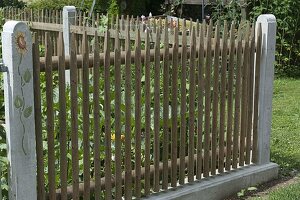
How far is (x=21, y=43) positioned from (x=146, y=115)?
1.36 meters

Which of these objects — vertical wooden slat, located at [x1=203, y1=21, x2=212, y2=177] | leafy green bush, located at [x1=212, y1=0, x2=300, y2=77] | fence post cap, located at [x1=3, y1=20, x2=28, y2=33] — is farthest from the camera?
leafy green bush, located at [x1=212, y1=0, x2=300, y2=77]

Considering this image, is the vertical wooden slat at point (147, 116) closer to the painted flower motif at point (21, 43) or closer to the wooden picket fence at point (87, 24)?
the painted flower motif at point (21, 43)

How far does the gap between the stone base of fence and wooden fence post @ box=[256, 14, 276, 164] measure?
0.13 m

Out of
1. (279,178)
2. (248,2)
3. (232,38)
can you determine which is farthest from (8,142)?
(248,2)

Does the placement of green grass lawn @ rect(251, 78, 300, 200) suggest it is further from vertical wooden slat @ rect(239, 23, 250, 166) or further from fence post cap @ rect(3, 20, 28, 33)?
fence post cap @ rect(3, 20, 28, 33)

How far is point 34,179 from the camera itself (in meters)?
3.89

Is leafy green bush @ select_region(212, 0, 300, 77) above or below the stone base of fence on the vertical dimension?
above

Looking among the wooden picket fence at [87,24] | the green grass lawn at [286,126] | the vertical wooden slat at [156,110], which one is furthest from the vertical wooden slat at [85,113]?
the wooden picket fence at [87,24]

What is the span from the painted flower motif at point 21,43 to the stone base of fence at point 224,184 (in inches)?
68.7

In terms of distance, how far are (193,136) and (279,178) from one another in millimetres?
1332

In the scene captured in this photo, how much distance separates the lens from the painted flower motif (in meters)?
3.67

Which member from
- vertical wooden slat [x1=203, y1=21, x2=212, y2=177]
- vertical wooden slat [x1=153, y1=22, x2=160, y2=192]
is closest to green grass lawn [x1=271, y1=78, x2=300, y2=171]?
vertical wooden slat [x1=203, y1=21, x2=212, y2=177]

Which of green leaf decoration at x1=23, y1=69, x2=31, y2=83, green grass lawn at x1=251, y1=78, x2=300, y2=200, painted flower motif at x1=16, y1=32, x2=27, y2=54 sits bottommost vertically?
green grass lawn at x1=251, y1=78, x2=300, y2=200

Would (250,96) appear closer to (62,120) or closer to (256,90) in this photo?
(256,90)
